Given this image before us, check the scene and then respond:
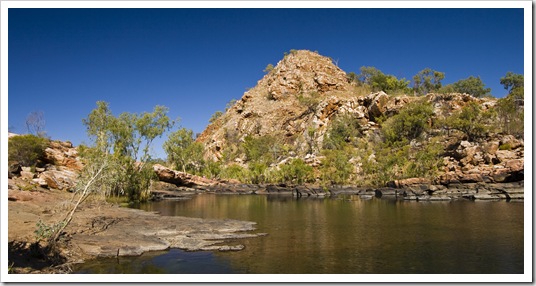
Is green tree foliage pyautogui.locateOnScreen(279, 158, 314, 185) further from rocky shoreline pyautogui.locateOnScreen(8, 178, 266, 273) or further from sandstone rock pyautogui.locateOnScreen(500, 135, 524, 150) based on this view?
rocky shoreline pyautogui.locateOnScreen(8, 178, 266, 273)

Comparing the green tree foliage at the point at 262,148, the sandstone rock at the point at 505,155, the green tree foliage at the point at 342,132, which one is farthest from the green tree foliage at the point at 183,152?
the sandstone rock at the point at 505,155

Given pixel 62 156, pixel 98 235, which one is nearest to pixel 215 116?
pixel 62 156

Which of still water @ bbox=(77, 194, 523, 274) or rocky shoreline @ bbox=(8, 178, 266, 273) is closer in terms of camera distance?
rocky shoreline @ bbox=(8, 178, 266, 273)

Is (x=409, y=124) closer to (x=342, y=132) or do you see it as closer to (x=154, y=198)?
(x=342, y=132)

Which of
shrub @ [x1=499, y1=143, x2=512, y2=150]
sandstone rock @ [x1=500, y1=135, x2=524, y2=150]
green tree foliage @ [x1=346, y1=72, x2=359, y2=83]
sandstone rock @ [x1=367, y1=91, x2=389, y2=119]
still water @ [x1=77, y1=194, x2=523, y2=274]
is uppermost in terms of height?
green tree foliage @ [x1=346, y1=72, x2=359, y2=83]

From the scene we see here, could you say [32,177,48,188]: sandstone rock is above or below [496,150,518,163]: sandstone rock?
below

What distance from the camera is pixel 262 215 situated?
105ft

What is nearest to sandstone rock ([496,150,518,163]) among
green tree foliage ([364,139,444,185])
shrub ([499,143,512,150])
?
shrub ([499,143,512,150])

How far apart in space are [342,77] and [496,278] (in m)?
115

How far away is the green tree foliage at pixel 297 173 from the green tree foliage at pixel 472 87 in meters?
58.4

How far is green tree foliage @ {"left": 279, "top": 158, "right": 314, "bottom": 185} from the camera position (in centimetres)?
6994

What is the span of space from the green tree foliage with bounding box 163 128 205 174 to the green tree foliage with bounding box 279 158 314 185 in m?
22.3

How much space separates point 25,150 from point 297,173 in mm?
43558

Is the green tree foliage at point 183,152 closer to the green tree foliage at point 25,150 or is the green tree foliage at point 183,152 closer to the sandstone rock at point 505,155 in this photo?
the green tree foliage at point 25,150
